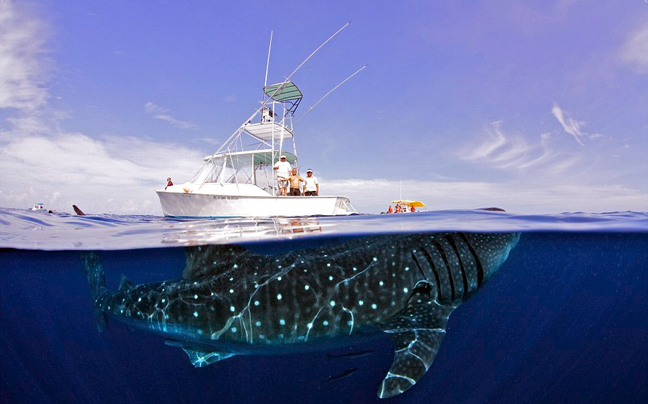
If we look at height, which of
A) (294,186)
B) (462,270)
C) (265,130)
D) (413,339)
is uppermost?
(265,130)

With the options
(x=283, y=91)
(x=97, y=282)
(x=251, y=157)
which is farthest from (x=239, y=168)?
(x=97, y=282)

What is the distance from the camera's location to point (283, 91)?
21375mm

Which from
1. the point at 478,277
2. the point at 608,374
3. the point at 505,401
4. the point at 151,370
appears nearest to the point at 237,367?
the point at 151,370

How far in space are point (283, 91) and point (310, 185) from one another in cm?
841

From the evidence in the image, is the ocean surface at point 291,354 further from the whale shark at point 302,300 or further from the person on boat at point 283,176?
the person on boat at point 283,176

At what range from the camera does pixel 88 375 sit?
10.7 meters

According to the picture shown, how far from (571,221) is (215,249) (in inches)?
348

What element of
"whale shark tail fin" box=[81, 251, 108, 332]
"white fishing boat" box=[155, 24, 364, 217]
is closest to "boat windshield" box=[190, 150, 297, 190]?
"white fishing boat" box=[155, 24, 364, 217]

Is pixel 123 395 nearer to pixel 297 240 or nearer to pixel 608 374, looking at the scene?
pixel 297 240

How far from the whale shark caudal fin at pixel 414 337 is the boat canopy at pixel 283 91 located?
19.4 m

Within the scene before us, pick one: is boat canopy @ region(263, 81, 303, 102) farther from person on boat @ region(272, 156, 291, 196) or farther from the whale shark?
the whale shark

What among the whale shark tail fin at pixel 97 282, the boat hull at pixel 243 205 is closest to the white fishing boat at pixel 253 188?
the boat hull at pixel 243 205

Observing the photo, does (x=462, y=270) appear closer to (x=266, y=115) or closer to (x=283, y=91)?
(x=266, y=115)

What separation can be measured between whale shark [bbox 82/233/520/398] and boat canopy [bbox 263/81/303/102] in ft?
61.0
